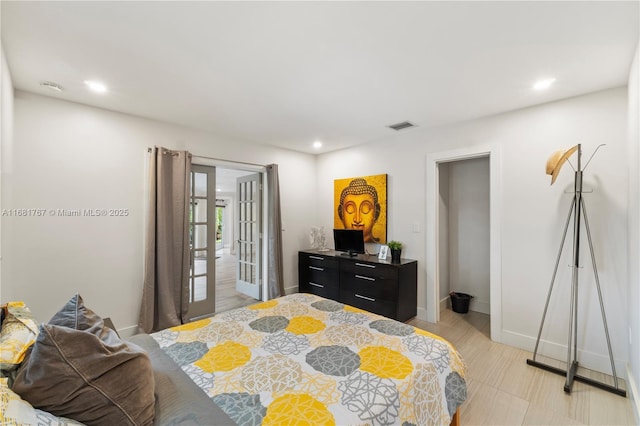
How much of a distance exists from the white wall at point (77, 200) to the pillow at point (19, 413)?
1.89 m

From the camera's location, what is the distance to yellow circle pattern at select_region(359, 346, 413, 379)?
1324 mm

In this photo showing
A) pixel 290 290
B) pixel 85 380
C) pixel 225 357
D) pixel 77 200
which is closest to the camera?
pixel 85 380

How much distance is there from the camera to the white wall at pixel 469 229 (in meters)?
3.87

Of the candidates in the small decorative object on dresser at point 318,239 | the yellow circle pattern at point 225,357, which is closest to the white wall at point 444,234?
the small decorative object on dresser at point 318,239

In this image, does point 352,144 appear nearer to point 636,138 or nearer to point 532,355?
point 636,138

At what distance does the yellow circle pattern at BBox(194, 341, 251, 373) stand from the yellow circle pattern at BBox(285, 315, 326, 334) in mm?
371

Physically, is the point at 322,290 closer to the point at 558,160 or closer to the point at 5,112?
the point at 558,160

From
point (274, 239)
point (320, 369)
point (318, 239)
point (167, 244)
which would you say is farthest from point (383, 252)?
point (167, 244)

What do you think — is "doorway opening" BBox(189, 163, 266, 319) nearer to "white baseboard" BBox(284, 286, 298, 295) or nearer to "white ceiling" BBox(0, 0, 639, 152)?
"white baseboard" BBox(284, 286, 298, 295)

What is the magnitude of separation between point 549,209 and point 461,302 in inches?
67.6

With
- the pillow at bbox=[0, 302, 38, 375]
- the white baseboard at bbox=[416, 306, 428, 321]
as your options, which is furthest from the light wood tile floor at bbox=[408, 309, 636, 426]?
the pillow at bbox=[0, 302, 38, 375]

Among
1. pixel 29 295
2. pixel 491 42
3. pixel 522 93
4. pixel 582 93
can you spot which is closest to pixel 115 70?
pixel 29 295

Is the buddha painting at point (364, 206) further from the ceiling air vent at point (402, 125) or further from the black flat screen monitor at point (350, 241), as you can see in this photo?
the ceiling air vent at point (402, 125)

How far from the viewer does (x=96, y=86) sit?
2.38 metres
